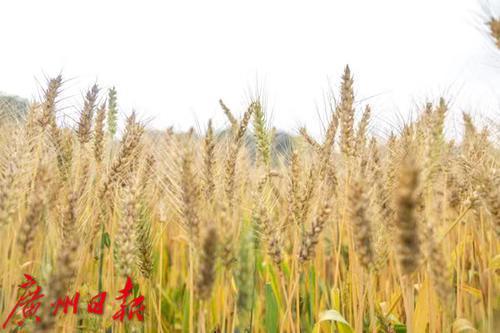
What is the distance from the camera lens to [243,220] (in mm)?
2100

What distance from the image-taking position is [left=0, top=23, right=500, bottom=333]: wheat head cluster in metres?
1.23

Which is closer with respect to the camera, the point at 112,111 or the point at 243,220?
the point at 243,220

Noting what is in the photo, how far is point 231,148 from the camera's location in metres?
2.14

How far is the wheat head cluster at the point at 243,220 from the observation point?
4.04 ft

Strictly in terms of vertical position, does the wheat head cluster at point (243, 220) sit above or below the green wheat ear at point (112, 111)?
below

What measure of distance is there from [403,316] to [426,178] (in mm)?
1077

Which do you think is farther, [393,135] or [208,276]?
[393,135]

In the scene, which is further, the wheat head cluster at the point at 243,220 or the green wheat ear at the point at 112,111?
the green wheat ear at the point at 112,111

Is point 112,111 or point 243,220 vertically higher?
point 112,111

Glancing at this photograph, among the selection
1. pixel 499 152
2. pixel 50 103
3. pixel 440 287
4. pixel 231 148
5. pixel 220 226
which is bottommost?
pixel 440 287

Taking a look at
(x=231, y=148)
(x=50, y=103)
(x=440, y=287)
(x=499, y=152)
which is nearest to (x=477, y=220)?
(x=499, y=152)

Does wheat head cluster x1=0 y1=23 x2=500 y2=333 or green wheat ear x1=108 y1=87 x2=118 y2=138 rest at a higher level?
green wheat ear x1=108 y1=87 x2=118 y2=138

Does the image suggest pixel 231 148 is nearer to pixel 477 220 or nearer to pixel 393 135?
pixel 393 135

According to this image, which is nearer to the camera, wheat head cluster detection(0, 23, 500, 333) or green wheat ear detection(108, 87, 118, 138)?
wheat head cluster detection(0, 23, 500, 333)
